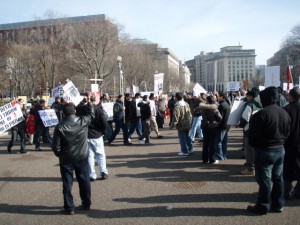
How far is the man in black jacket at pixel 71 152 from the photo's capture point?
5680mm

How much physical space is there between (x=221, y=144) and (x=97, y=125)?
3.79 m

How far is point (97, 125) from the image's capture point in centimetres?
766

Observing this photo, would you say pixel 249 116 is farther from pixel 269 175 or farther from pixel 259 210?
pixel 259 210

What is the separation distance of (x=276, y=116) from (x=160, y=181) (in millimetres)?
3284

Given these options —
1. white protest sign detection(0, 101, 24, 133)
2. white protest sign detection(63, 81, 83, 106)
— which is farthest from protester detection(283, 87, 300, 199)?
white protest sign detection(0, 101, 24, 133)

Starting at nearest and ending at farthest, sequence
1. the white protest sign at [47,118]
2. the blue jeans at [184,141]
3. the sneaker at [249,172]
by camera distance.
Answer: the sneaker at [249,172] < the blue jeans at [184,141] < the white protest sign at [47,118]

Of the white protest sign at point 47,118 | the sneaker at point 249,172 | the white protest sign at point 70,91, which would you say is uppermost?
the white protest sign at point 70,91

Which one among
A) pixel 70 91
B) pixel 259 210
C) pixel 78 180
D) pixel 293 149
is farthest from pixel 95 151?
pixel 293 149

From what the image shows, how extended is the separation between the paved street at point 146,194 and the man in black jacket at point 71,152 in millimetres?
330

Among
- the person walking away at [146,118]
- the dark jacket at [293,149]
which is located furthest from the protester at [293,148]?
the person walking away at [146,118]

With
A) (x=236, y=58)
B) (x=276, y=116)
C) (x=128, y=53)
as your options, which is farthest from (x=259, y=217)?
(x=236, y=58)

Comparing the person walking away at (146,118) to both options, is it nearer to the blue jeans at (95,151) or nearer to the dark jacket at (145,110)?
the dark jacket at (145,110)

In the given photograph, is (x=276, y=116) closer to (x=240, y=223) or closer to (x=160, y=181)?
(x=240, y=223)

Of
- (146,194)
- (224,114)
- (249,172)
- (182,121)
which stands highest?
(224,114)
